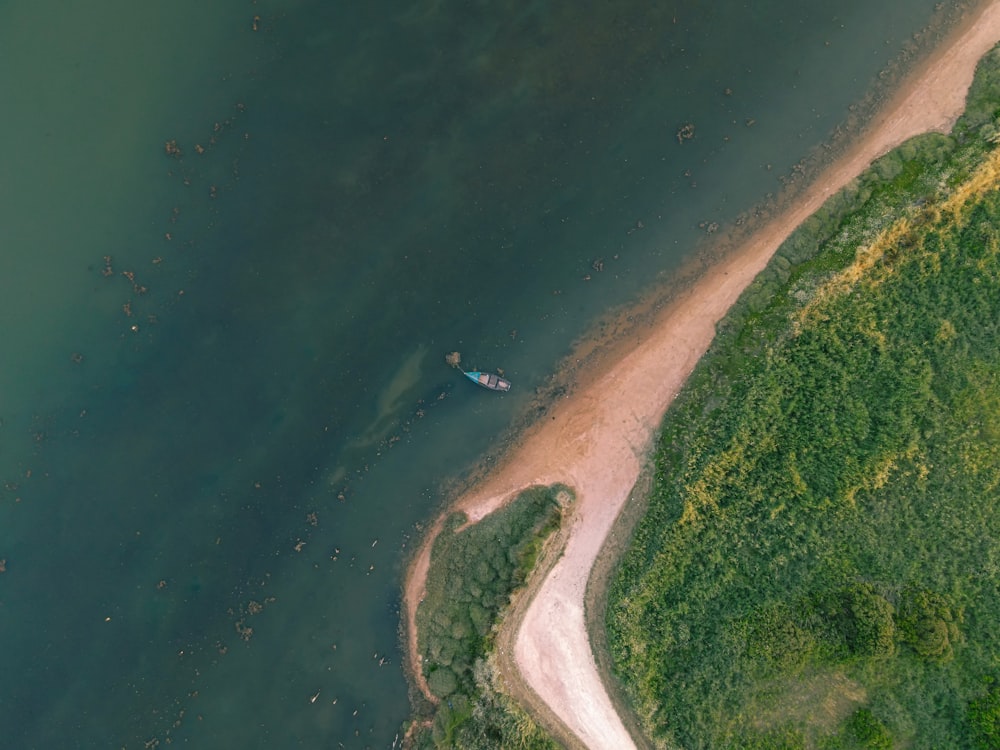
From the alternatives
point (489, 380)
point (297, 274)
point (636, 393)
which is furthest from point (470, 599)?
point (297, 274)

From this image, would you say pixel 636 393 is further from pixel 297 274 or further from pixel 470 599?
pixel 297 274

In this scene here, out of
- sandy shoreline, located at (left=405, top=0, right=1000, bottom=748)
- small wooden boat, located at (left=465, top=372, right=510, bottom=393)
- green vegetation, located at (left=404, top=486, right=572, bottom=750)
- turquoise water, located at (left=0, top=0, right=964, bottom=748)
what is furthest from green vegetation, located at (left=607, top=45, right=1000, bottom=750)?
small wooden boat, located at (left=465, top=372, right=510, bottom=393)

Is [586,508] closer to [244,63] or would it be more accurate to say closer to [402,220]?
[402,220]

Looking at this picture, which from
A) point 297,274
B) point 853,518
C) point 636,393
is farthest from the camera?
point 297,274

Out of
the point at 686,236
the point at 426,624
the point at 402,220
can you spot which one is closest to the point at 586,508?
the point at 426,624

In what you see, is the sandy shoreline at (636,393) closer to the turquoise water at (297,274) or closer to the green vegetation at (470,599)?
the green vegetation at (470,599)

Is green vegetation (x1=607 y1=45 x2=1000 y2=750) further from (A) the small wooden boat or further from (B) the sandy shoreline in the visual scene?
(A) the small wooden boat

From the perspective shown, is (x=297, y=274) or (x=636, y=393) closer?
(x=636, y=393)
